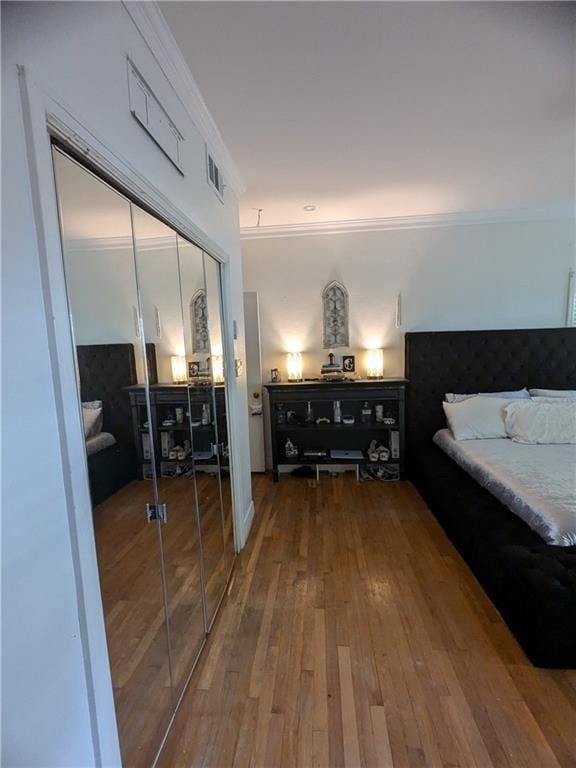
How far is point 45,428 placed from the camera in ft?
2.56

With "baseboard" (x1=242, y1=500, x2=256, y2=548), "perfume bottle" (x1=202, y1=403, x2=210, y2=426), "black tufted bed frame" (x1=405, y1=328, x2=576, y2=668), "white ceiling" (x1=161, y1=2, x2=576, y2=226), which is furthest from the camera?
"baseboard" (x1=242, y1=500, x2=256, y2=548)

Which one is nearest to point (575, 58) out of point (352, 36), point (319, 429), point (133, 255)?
point (352, 36)

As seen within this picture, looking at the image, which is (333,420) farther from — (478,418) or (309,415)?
(478,418)

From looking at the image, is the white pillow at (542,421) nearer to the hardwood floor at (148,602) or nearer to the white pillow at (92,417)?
the hardwood floor at (148,602)

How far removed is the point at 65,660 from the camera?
0.83 meters

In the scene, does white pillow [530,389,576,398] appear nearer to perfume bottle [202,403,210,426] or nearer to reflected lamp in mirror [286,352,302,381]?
reflected lamp in mirror [286,352,302,381]

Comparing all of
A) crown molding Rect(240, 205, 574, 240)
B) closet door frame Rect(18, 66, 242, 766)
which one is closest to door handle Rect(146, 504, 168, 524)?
closet door frame Rect(18, 66, 242, 766)

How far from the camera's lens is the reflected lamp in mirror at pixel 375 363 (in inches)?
158

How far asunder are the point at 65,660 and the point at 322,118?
2575 mm

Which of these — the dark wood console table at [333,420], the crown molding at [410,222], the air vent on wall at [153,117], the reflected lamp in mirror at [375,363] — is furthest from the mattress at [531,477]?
the air vent on wall at [153,117]

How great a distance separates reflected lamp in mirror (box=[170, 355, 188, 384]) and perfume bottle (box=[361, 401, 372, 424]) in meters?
2.64

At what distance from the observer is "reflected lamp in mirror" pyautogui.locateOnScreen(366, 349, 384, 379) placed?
401 centimetres

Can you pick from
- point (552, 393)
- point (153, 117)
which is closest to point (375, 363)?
point (552, 393)

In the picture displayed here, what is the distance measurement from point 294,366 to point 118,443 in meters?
2.96
